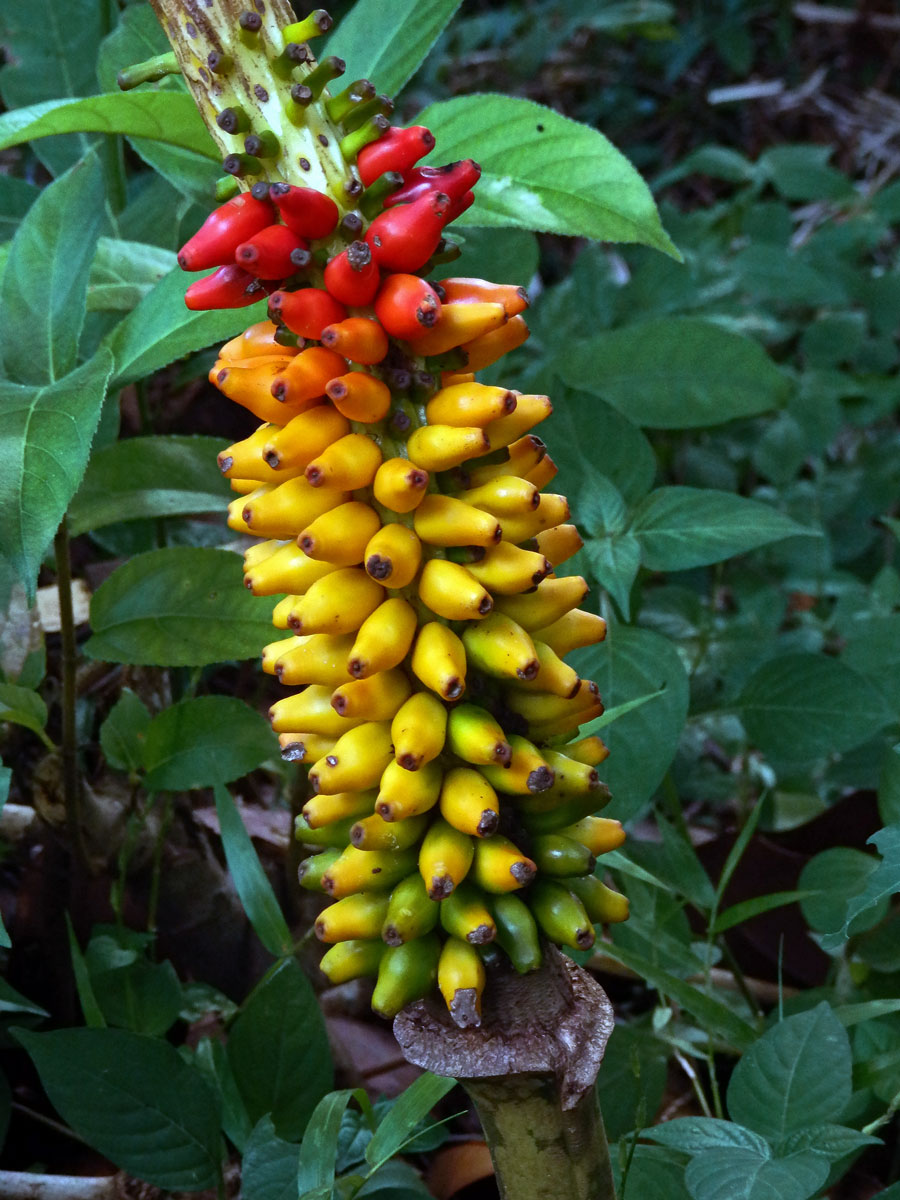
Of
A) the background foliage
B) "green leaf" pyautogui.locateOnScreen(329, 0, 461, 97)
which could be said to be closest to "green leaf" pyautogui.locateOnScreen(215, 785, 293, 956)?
the background foliage

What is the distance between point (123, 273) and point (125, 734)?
1.88 ft

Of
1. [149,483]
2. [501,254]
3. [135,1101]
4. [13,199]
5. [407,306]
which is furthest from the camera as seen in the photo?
[501,254]

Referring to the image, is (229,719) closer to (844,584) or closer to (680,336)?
(680,336)

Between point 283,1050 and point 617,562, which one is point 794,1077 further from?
point 617,562

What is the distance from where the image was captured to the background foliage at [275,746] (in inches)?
44.3

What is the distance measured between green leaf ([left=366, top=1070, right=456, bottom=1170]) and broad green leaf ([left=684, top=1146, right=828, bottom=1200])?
21 centimetres

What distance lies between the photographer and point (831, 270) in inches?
118

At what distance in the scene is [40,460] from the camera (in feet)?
3.48

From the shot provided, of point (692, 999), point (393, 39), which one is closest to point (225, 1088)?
point (692, 999)

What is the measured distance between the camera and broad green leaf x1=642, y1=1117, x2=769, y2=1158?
103cm

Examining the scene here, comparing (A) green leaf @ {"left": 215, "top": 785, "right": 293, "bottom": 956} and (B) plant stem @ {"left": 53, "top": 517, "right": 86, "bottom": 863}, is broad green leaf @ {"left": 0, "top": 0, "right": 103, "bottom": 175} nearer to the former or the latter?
(B) plant stem @ {"left": 53, "top": 517, "right": 86, "bottom": 863}

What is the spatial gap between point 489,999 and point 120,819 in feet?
2.50

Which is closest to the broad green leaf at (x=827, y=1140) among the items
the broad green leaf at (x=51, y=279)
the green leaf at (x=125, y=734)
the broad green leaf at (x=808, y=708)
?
the broad green leaf at (x=808, y=708)

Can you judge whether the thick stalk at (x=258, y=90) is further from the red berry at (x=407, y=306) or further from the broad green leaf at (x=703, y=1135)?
the broad green leaf at (x=703, y=1135)
